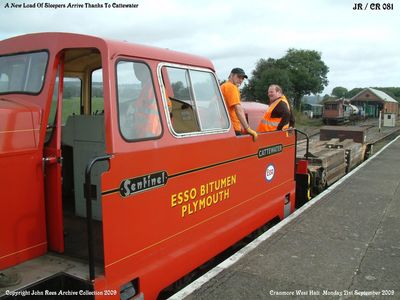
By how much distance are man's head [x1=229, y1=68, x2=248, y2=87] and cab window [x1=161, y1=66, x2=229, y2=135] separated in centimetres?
71

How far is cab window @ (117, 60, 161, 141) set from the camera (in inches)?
120

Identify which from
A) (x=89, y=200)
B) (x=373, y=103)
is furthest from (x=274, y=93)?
(x=373, y=103)

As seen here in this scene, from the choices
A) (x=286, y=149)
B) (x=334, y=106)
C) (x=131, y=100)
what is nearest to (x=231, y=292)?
(x=131, y=100)

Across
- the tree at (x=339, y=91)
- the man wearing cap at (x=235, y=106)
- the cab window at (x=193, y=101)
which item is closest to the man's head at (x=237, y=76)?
the man wearing cap at (x=235, y=106)

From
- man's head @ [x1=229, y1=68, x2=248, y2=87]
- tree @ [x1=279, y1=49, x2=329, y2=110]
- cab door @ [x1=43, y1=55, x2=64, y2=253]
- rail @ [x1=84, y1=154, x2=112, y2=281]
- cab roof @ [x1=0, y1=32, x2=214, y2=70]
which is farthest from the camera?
tree @ [x1=279, y1=49, x2=329, y2=110]

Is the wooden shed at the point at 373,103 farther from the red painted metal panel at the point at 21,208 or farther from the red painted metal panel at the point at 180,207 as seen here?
the red painted metal panel at the point at 21,208

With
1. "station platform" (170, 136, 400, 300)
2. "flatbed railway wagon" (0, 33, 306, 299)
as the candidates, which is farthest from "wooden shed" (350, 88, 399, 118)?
"flatbed railway wagon" (0, 33, 306, 299)

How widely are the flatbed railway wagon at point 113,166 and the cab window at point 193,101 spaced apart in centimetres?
1

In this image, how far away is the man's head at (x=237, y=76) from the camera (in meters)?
4.88

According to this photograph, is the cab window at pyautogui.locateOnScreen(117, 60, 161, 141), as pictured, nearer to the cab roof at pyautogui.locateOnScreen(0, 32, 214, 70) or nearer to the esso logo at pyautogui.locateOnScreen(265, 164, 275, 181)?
the cab roof at pyautogui.locateOnScreen(0, 32, 214, 70)

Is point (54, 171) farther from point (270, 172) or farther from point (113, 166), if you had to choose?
point (270, 172)

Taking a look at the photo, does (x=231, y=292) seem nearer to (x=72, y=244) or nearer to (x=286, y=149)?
(x=72, y=244)

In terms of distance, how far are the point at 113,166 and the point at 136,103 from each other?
669 millimetres

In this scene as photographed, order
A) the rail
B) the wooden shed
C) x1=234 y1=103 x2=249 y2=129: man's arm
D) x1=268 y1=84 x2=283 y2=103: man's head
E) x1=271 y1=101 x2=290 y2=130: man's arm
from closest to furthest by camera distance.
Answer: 1. the rail
2. x1=234 y1=103 x2=249 y2=129: man's arm
3. x1=271 y1=101 x2=290 y2=130: man's arm
4. x1=268 y1=84 x2=283 y2=103: man's head
5. the wooden shed
